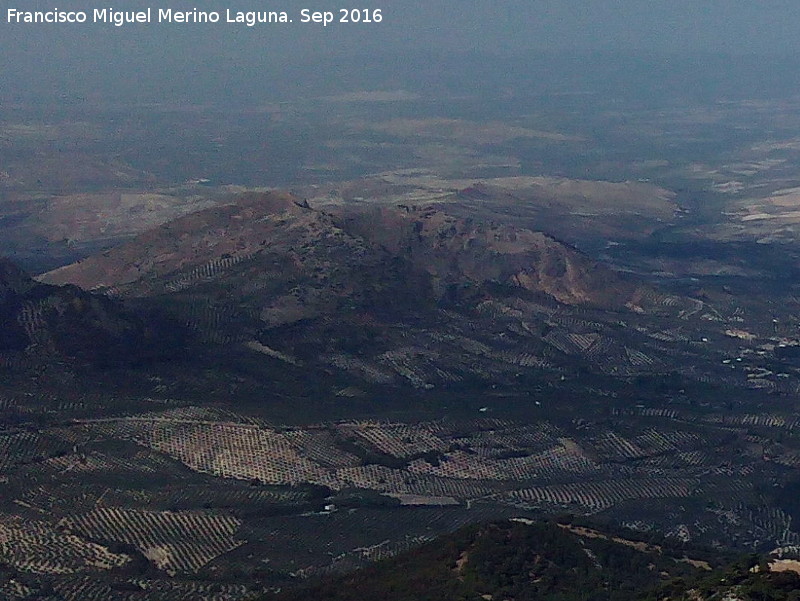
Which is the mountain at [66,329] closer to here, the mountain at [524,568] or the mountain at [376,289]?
the mountain at [376,289]

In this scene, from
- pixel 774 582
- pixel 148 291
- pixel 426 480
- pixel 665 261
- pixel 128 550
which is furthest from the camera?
pixel 665 261

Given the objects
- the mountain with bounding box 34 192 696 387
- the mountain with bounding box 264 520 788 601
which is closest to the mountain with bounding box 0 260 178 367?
the mountain with bounding box 34 192 696 387

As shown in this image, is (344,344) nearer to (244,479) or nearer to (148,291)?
(148,291)

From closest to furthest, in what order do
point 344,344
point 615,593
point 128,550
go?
point 615,593, point 128,550, point 344,344

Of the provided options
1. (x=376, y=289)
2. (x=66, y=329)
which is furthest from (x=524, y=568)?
(x=376, y=289)

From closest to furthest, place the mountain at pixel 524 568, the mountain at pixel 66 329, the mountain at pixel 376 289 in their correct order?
the mountain at pixel 524 568, the mountain at pixel 66 329, the mountain at pixel 376 289

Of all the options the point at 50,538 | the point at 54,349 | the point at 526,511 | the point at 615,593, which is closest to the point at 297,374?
the point at 54,349

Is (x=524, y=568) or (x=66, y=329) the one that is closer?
(x=524, y=568)

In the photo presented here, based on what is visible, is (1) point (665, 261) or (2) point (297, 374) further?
(1) point (665, 261)

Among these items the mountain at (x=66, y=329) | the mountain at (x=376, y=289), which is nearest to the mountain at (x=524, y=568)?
the mountain at (x=66, y=329)

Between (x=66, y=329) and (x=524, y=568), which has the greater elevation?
(x=66, y=329)

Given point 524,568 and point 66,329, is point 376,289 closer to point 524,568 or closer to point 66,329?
point 66,329
